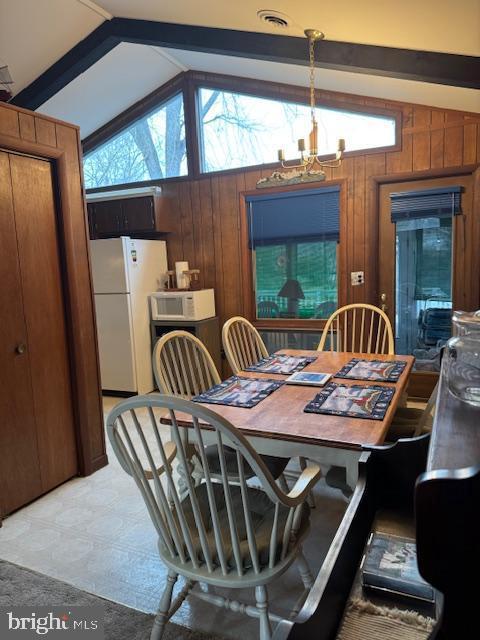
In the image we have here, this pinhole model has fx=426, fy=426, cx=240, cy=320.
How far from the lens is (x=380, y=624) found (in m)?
0.76

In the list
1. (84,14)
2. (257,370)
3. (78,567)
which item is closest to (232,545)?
(78,567)

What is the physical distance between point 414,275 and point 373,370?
6.62 feet

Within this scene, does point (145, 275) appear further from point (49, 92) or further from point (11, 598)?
point (11, 598)

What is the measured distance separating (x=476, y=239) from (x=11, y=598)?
4011 mm

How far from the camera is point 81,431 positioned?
2.80 meters

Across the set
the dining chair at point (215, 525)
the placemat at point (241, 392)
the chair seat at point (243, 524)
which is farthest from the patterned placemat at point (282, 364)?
the dining chair at point (215, 525)

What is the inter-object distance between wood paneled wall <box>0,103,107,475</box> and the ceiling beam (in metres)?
1.40

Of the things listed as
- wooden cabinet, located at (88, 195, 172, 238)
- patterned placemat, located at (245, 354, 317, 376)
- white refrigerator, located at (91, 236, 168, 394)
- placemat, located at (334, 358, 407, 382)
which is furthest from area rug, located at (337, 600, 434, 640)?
wooden cabinet, located at (88, 195, 172, 238)

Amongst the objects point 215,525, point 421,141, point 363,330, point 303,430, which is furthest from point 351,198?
point 215,525

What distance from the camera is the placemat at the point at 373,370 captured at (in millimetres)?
2223

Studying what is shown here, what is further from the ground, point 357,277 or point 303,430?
point 357,277

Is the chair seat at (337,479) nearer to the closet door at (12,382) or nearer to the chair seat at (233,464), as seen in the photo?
the chair seat at (233,464)

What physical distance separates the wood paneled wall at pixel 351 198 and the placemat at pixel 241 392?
2.27 meters

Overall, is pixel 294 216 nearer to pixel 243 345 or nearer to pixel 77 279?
pixel 243 345
